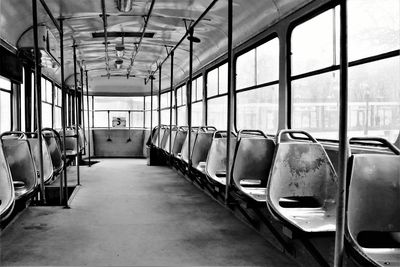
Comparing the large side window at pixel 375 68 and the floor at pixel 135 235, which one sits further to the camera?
the floor at pixel 135 235

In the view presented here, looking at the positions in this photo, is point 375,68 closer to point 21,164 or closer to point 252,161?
point 252,161

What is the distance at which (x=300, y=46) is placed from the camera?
12.6ft

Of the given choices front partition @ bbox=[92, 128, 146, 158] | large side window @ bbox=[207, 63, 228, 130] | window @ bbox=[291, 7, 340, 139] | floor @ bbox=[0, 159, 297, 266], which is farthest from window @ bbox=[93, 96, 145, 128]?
window @ bbox=[291, 7, 340, 139]

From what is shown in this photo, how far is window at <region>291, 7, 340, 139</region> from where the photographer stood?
10.8 ft

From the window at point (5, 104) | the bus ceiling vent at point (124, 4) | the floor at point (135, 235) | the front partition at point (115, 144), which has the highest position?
the bus ceiling vent at point (124, 4)

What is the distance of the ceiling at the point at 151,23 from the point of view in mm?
4680

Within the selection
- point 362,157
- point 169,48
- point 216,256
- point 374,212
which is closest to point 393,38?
point 362,157

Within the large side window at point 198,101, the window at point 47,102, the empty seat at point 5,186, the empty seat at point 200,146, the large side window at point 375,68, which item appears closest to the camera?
the large side window at point 375,68

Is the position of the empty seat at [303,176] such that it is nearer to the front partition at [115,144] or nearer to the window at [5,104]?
the window at [5,104]

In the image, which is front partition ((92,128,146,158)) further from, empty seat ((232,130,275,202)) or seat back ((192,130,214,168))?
empty seat ((232,130,275,202))

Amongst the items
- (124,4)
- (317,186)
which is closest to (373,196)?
(317,186)

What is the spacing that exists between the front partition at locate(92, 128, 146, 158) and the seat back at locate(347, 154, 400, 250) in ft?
39.6

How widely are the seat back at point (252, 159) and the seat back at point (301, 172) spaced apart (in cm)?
88

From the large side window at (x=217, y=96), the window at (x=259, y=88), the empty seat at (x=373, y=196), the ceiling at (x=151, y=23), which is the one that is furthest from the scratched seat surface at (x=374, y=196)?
the large side window at (x=217, y=96)
